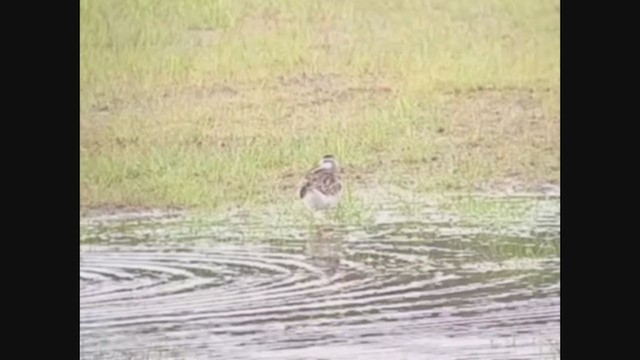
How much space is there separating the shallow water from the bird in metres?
0.08

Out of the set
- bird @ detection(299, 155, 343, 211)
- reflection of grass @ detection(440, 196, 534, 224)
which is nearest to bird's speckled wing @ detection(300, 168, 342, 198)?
bird @ detection(299, 155, 343, 211)

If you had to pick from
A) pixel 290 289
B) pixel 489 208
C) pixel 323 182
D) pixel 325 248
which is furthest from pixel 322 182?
pixel 489 208

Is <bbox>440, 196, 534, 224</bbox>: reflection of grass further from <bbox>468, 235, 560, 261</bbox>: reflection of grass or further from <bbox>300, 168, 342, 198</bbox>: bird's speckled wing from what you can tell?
<bbox>300, 168, 342, 198</bbox>: bird's speckled wing

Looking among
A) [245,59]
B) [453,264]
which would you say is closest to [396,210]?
[453,264]

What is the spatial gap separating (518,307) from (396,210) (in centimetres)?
44

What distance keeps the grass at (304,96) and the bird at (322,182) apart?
27 millimetres

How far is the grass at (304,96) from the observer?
2.71 meters

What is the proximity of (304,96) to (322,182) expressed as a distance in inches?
9.5

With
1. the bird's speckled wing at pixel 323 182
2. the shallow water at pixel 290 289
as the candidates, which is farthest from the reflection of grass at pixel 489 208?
the bird's speckled wing at pixel 323 182

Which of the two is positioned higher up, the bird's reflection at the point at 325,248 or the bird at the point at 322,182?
the bird at the point at 322,182

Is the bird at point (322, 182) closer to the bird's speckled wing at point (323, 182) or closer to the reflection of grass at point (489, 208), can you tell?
the bird's speckled wing at point (323, 182)

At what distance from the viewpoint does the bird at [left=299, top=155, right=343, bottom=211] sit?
2.74 meters

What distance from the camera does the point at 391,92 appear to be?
9.02 feet

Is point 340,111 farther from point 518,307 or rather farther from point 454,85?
point 518,307
